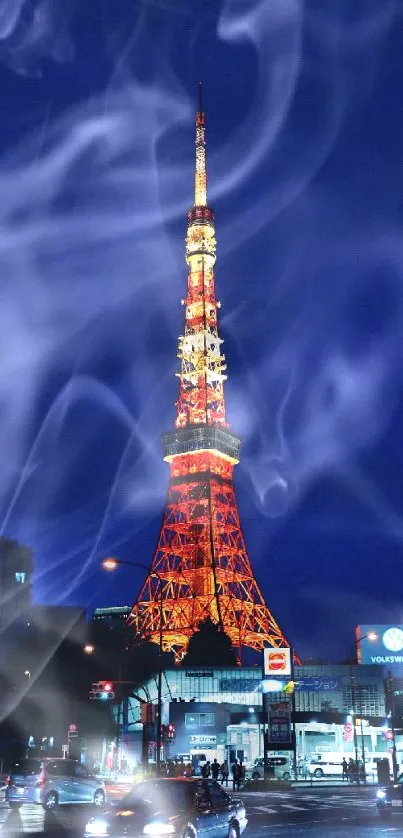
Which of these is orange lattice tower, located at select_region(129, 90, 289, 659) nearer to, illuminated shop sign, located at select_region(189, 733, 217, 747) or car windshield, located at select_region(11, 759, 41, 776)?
illuminated shop sign, located at select_region(189, 733, 217, 747)

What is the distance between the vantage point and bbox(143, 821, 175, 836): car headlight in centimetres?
1494

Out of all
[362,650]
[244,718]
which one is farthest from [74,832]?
[362,650]

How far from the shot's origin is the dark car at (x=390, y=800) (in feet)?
92.4

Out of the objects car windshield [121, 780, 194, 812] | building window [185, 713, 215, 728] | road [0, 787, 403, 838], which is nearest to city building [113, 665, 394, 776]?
building window [185, 713, 215, 728]

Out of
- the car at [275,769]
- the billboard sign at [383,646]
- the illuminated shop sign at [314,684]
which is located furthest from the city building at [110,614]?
the car at [275,769]

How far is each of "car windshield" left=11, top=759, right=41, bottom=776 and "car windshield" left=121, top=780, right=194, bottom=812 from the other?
12636 millimetres

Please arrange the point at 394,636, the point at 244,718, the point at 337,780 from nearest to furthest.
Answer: the point at 337,780 < the point at 244,718 < the point at 394,636

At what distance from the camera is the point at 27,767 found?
28.9m

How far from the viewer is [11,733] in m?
82.0

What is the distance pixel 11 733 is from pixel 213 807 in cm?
6988

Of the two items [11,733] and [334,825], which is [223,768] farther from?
[11,733]

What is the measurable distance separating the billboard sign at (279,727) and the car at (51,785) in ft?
61.6

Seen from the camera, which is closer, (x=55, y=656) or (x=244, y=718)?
(x=244, y=718)

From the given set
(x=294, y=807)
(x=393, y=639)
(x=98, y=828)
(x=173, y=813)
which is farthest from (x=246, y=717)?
(x=98, y=828)
